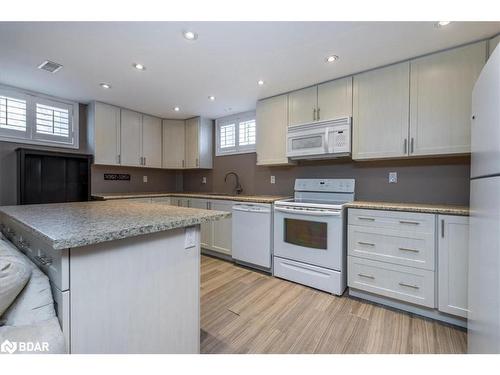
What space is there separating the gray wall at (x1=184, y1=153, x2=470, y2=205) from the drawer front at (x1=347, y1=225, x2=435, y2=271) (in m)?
0.64

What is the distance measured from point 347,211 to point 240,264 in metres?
1.55

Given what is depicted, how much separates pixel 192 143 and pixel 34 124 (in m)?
2.08

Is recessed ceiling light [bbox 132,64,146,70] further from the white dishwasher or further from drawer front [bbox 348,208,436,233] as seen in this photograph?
drawer front [bbox 348,208,436,233]

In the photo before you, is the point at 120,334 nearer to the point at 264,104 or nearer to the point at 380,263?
the point at 380,263

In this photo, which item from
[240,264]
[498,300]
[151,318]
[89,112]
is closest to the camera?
[498,300]

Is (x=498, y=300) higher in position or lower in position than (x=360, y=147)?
lower

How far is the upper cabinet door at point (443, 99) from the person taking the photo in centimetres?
184

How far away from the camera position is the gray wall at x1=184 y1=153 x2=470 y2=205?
2131 mm

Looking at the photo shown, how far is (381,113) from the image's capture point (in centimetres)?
223

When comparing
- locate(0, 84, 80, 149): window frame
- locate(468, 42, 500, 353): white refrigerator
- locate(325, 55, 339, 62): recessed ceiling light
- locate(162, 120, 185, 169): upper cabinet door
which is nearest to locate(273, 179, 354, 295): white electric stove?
locate(468, 42, 500, 353): white refrigerator

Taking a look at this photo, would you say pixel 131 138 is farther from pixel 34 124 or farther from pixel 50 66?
pixel 50 66

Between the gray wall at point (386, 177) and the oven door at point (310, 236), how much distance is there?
2.28 feet
